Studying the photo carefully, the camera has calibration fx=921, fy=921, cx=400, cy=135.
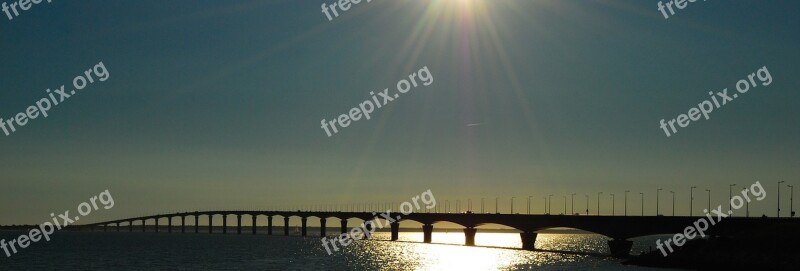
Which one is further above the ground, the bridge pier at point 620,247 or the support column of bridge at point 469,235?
the bridge pier at point 620,247

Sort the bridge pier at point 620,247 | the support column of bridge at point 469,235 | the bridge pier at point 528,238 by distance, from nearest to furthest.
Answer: the bridge pier at point 620,247, the bridge pier at point 528,238, the support column of bridge at point 469,235

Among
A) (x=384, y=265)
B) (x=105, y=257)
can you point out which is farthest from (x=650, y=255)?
(x=105, y=257)

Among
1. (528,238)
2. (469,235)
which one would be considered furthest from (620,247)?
(469,235)

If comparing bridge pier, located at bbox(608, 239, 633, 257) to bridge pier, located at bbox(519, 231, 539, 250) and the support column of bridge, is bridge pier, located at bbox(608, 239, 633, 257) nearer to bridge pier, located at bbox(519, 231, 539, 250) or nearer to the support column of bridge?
bridge pier, located at bbox(519, 231, 539, 250)

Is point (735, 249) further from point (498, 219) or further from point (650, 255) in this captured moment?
point (498, 219)

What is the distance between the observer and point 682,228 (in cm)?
12088

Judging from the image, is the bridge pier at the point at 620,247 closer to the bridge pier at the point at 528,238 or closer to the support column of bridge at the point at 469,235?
the bridge pier at the point at 528,238

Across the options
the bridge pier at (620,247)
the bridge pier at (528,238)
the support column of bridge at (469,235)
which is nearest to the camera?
→ the bridge pier at (620,247)

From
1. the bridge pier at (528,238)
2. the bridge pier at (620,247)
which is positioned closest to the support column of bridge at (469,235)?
the bridge pier at (528,238)

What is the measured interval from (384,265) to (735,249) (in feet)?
131

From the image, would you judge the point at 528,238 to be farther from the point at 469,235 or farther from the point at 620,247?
the point at 620,247

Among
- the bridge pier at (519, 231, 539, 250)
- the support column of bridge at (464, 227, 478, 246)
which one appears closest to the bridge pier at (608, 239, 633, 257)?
the bridge pier at (519, 231, 539, 250)

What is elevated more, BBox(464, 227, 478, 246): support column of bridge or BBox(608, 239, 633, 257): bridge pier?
BBox(608, 239, 633, 257): bridge pier

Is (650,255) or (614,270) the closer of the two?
(614,270)
